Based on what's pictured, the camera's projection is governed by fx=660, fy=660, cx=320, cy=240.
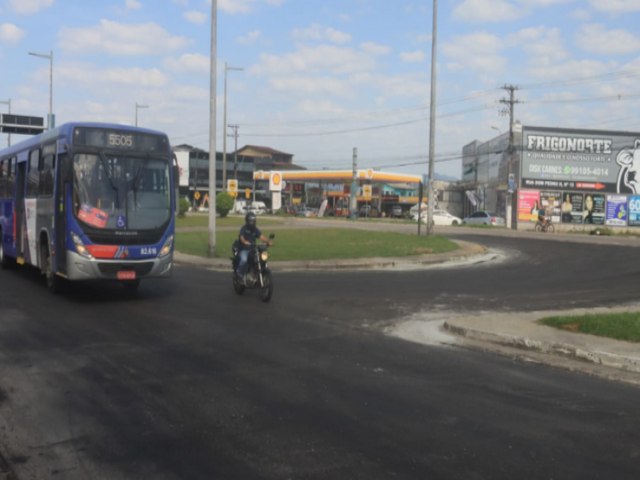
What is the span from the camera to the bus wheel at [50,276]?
13109mm

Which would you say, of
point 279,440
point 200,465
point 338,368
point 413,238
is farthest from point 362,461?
point 413,238

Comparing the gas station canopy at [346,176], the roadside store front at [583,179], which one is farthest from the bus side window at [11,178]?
the gas station canopy at [346,176]

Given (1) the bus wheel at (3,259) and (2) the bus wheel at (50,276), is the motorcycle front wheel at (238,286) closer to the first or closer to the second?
(2) the bus wheel at (50,276)

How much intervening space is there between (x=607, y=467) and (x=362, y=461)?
175 cm

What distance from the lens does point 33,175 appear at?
14273mm

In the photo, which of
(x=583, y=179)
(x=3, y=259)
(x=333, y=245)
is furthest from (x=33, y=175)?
(x=583, y=179)

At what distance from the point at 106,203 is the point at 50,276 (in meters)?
2.38

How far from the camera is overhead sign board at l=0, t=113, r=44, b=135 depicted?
5012cm

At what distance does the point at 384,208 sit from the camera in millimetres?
87688

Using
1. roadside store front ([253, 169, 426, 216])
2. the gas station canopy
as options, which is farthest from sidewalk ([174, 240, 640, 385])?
the gas station canopy

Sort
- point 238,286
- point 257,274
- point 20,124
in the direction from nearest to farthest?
point 257,274, point 238,286, point 20,124

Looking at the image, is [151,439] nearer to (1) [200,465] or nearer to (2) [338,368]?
(1) [200,465]

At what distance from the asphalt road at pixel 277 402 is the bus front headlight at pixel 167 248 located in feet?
3.16

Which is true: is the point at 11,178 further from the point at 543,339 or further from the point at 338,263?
the point at 543,339
